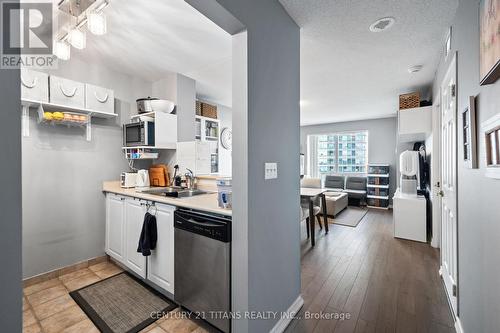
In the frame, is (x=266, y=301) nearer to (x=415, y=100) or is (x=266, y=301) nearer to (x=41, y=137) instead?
(x=41, y=137)

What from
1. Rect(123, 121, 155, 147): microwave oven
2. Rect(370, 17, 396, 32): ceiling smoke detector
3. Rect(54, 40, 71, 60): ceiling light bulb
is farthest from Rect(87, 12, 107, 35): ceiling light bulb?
Rect(370, 17, 396, 32): ceiling smoke detector

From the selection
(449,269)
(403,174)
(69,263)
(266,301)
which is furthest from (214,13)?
Answer: (403,174)

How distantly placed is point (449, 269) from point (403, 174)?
220 cm

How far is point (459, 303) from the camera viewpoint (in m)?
1.64

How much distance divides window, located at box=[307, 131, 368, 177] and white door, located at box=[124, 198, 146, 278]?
20.8 ft

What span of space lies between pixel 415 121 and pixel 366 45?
191 centimetres

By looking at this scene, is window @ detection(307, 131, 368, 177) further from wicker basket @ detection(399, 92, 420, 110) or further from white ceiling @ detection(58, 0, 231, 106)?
white ceiling @ detection(58, 0, 231, 106)

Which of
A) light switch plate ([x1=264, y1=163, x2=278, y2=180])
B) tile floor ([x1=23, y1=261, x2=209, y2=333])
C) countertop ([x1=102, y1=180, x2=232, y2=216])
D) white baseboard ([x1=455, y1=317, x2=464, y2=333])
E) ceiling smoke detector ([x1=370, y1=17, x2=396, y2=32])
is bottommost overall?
tile floor ([x1=23, y1=261, x2=209, y2=333])

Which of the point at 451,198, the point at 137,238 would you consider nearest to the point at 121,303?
the point at 137,238

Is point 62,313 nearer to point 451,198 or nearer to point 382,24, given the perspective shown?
point 451,198

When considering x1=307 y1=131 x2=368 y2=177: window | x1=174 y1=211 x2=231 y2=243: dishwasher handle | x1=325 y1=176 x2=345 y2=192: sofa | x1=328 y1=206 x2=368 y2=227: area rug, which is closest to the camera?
x1=174 y1=211 x2=231 y2=243: dishwasher handle

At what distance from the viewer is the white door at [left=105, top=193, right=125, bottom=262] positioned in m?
2.50

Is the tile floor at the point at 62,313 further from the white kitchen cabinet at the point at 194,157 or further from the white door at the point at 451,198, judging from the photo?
the white door at the point at 451,198

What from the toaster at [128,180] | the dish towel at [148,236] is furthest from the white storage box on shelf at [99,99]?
the dish towel at [148,236]
